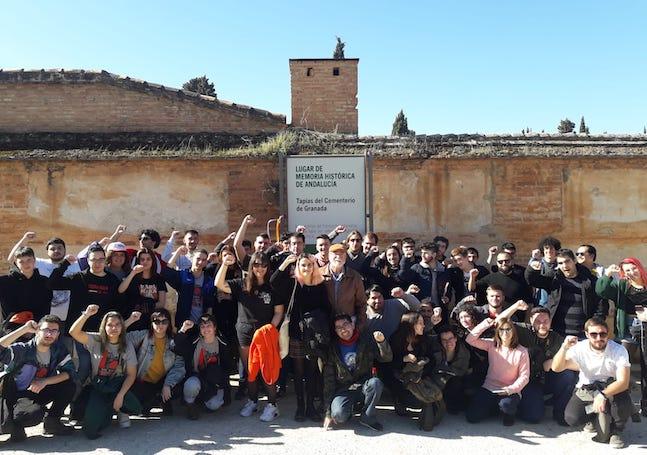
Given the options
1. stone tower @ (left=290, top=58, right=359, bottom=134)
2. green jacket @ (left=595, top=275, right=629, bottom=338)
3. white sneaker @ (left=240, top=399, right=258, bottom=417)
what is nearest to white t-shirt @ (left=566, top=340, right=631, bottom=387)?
green jacket @ (left=595, top=275, right=629, bottom=338)

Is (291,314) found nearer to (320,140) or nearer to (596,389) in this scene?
(596,389)

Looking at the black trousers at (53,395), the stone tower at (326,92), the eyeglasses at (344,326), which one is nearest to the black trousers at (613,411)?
the eyeglasses at (344,326)

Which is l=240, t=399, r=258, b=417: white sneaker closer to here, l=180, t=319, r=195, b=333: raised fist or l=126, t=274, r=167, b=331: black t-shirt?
l=180, t=319, r=195, b=333: raised fist

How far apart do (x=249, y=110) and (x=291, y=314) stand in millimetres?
6157

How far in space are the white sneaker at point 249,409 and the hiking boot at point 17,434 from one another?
2.01m

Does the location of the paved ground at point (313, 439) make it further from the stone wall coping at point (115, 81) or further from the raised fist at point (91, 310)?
the stone wall coping at point (115, 81)

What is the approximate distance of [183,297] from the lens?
5992mm

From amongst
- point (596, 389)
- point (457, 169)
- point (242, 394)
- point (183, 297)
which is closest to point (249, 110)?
point (457, 169)

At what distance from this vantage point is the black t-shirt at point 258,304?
5.43 m

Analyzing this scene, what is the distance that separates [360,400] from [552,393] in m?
1.99

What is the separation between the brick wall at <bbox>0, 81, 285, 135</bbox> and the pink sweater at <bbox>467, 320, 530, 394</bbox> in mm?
6655

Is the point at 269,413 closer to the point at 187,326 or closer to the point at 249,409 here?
the point at 249,409

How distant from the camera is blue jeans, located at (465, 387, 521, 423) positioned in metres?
5.16

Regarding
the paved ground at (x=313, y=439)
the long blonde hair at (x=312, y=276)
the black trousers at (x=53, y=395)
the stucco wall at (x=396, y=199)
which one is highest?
the stucco wall at (x=396, y=199)
